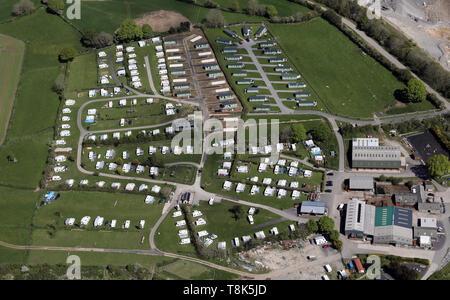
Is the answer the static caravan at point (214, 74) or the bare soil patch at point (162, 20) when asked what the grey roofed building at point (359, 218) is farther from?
the bare soil patch at point (162, 20)

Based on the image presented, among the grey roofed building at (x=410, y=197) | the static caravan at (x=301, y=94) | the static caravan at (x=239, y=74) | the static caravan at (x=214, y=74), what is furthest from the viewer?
the static caravan at (x=214, y=74)

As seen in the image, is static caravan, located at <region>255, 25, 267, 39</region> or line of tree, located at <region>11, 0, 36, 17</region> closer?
static caravan, located at <region>255, 25, 267, 39</region>

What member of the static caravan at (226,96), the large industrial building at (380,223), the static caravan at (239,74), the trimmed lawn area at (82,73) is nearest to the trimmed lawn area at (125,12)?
the trimmed lawn area at (82,73)

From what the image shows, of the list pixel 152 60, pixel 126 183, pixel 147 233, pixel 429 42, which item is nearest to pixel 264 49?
pixel 152 60

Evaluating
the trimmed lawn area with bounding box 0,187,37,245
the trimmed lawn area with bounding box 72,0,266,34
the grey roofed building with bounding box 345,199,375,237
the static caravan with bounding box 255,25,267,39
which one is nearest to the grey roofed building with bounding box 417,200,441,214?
the grey roofed building with bounding box 345,199,375,237

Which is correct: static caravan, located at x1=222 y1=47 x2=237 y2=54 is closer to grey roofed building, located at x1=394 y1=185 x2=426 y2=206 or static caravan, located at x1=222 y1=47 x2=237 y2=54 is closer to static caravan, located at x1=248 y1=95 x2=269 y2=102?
static caravan, located at x1=248 y1=95 x2=269 y2=102

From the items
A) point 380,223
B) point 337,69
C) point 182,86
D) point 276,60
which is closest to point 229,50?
point 276,60

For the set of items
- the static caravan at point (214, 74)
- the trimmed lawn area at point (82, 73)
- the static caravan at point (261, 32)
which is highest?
the static caravan at point (261, 32)

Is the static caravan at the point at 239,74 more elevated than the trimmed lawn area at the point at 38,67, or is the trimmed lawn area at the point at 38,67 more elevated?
the static caravan at the point at 239,74
